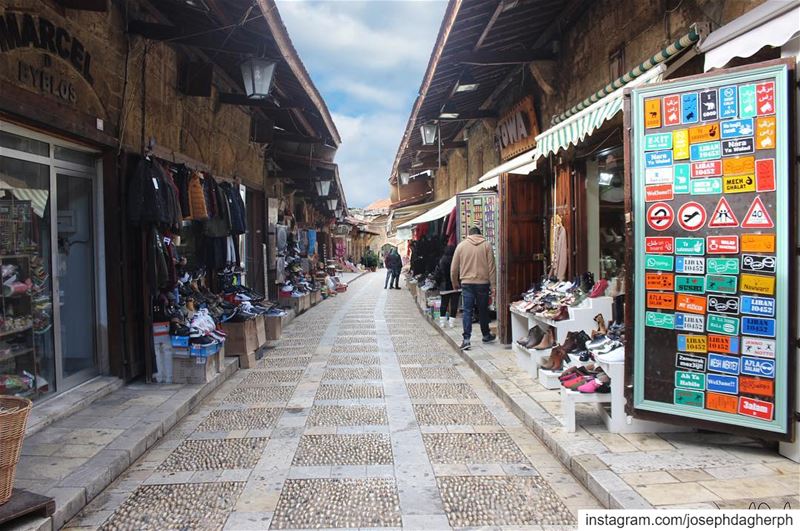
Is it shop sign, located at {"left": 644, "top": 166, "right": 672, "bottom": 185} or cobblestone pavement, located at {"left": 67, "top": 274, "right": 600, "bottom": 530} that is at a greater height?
shop sign, located at {"left": 644, "top": 166, "right": 672, "bottom": 185}

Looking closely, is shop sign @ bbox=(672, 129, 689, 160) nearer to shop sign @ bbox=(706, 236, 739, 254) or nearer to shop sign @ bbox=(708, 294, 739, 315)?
shop sign @ bbox=(706, 236, 739, 254)

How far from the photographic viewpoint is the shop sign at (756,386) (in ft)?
12.4

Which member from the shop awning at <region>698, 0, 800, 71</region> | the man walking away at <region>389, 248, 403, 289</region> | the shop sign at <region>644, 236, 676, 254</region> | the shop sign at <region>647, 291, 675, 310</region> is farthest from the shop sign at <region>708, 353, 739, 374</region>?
the man walking away at <region>389, 248, 403, 289</region>

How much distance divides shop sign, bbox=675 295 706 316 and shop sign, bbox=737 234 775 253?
17.9 inches

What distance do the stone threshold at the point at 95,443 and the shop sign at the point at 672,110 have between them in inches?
189

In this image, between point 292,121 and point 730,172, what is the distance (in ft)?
31.3

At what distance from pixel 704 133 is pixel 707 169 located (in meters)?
0.26

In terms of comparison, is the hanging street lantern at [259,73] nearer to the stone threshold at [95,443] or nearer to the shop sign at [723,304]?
the stone threshold at [95,443]

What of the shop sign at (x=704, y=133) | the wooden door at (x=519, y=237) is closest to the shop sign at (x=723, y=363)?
the shop sign at (x=704, y=133)

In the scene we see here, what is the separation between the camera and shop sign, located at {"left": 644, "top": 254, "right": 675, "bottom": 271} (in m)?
4.17

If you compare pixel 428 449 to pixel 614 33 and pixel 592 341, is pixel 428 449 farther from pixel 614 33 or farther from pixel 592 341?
pixel 614 33

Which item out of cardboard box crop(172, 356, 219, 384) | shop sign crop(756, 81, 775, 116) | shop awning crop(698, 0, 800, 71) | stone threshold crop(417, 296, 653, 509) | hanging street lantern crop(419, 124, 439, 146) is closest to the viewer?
stone threshold crop(417, 296, 653, 509)

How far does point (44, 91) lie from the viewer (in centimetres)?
498

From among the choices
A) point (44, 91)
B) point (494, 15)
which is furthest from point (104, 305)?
point (494, 15)
